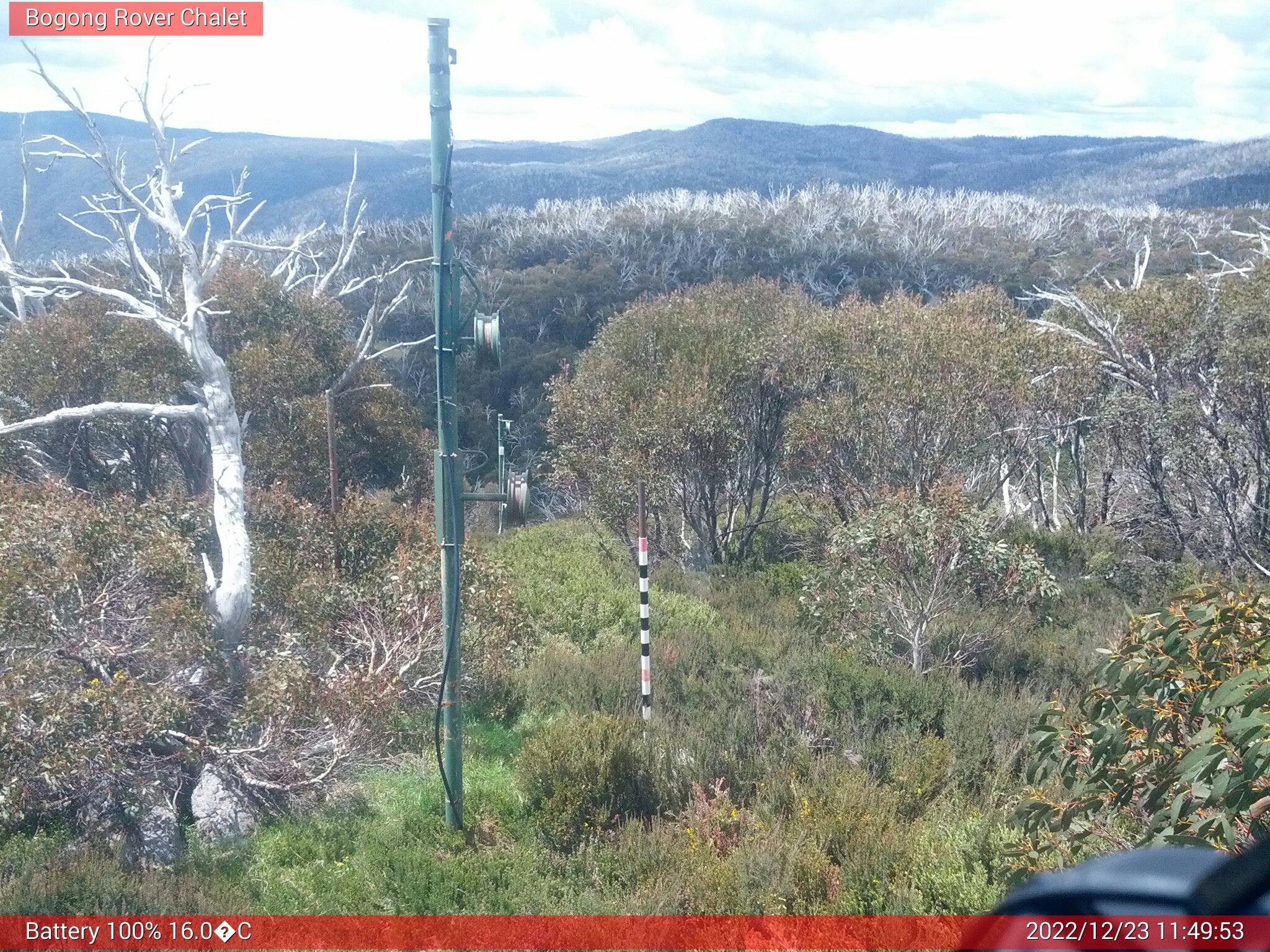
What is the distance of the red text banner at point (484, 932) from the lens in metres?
4.25

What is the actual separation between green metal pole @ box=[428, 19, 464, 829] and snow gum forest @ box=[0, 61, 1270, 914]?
0.42 metres

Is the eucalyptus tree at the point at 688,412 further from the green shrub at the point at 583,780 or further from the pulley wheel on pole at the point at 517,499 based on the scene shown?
the pulley wheel on pole at the point at 517,499

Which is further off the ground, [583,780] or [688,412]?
[688,412]

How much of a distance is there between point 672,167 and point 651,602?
114m

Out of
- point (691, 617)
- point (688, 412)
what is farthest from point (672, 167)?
point (691, 617)

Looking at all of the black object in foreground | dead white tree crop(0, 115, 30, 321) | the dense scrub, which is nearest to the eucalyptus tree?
the dense scrub

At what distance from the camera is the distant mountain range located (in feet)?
257

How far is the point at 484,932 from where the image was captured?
4.52m

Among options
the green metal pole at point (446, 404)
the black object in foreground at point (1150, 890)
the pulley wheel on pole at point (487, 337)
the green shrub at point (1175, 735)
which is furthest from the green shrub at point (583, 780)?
the black object in foreground at point (1150, 890)

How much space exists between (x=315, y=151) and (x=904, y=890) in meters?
131

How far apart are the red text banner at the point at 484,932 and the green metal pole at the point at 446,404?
1.04 metres

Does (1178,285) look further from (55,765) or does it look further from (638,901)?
(55,765)

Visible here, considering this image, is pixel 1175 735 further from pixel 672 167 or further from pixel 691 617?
pixel 672 167

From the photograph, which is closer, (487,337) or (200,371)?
(487,337)
